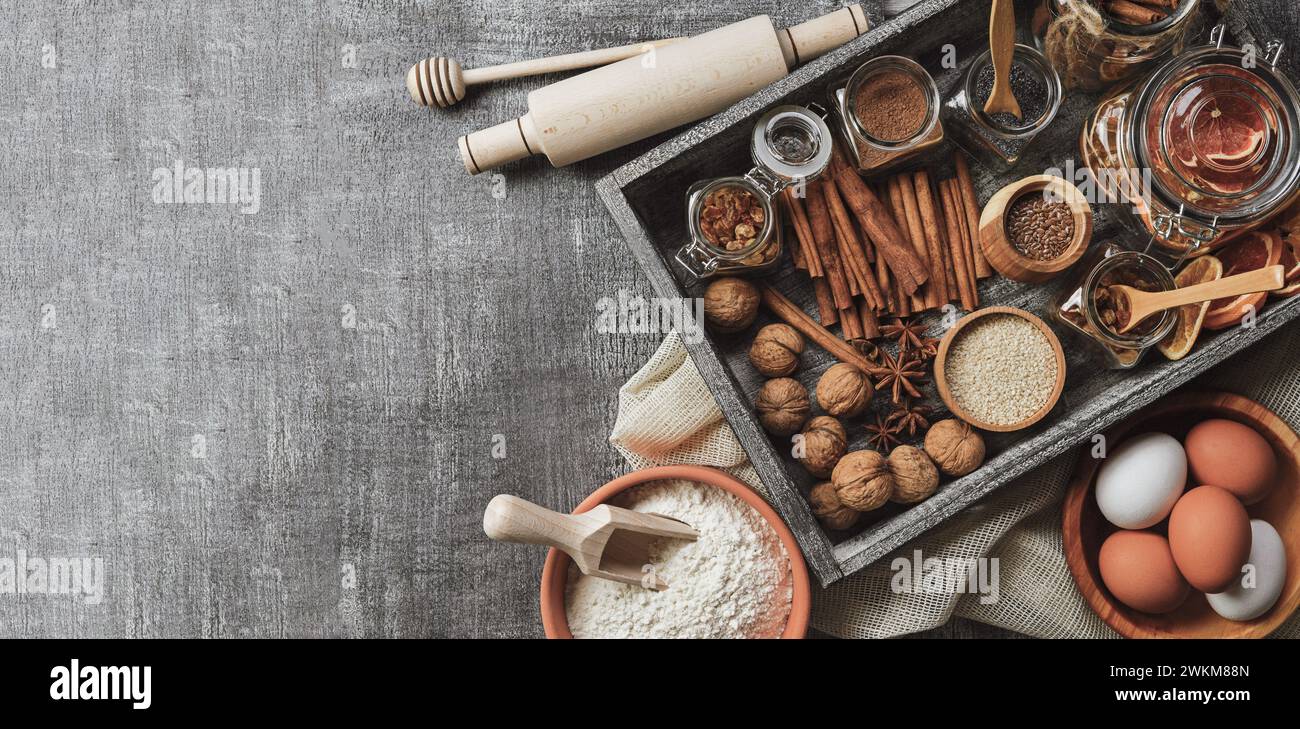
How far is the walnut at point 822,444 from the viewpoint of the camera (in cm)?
116

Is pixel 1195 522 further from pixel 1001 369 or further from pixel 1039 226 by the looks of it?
pixel 1039 226

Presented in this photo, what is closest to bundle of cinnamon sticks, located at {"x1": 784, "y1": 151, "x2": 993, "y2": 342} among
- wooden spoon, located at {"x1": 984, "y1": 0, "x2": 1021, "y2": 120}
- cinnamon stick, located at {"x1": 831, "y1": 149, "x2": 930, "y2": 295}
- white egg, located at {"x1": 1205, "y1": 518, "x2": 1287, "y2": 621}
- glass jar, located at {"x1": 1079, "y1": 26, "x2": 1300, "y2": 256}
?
cinnamon stick, located at {"x1": 831, "y1": 149, "x2": 930, "y2": 295}

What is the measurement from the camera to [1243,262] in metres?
1.15

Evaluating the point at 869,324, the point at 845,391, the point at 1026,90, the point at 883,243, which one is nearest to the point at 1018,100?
the point at 1026,90

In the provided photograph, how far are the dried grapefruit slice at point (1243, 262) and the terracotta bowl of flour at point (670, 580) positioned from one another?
0.65m

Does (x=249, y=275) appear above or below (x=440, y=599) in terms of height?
above

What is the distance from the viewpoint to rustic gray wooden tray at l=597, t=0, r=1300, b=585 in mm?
1100

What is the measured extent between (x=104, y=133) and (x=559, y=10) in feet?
2.60

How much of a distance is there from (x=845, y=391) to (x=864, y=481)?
131 millimetres

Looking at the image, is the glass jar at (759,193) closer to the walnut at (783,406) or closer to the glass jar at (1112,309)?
the walnut at (783,406)

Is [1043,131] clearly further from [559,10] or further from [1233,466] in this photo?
[559,10]

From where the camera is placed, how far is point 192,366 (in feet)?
4.45
